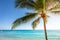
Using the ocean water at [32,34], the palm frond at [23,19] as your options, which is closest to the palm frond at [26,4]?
the palm frond at [23,19]

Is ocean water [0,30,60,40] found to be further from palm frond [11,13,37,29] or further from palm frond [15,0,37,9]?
palm frond [15,0,37,9]

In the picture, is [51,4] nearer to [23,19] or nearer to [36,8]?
[36,8]

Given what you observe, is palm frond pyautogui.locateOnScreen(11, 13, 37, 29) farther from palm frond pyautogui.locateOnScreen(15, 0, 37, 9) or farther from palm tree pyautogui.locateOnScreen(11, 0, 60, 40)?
palm frond pyautogui.locateOnScreen(15, 0, 37, 9)

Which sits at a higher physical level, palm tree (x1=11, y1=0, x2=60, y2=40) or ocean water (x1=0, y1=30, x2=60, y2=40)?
palm tree (x1=11, y1=0, x2=60, y2=40)

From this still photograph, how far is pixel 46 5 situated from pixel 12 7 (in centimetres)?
60

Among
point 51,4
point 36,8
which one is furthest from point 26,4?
point 51,4

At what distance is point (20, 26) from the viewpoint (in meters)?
3.77

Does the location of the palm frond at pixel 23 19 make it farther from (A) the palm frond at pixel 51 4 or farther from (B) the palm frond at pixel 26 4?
(A) the palm frond at pixel 51 4

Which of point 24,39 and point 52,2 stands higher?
point 52,2

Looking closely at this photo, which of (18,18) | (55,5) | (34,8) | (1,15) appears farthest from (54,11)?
(1,15)

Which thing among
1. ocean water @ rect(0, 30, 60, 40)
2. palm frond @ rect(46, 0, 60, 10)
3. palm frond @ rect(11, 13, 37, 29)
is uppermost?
palm frond @ rect(46, 0, 60, 10)

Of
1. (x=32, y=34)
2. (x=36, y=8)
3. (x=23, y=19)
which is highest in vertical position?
(x=36, y=8)

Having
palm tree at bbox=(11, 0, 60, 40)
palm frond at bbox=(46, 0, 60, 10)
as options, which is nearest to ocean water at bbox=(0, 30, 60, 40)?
palm tree at bbox=(11, 0, 60, 40)

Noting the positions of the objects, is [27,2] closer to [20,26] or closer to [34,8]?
[34,8]
